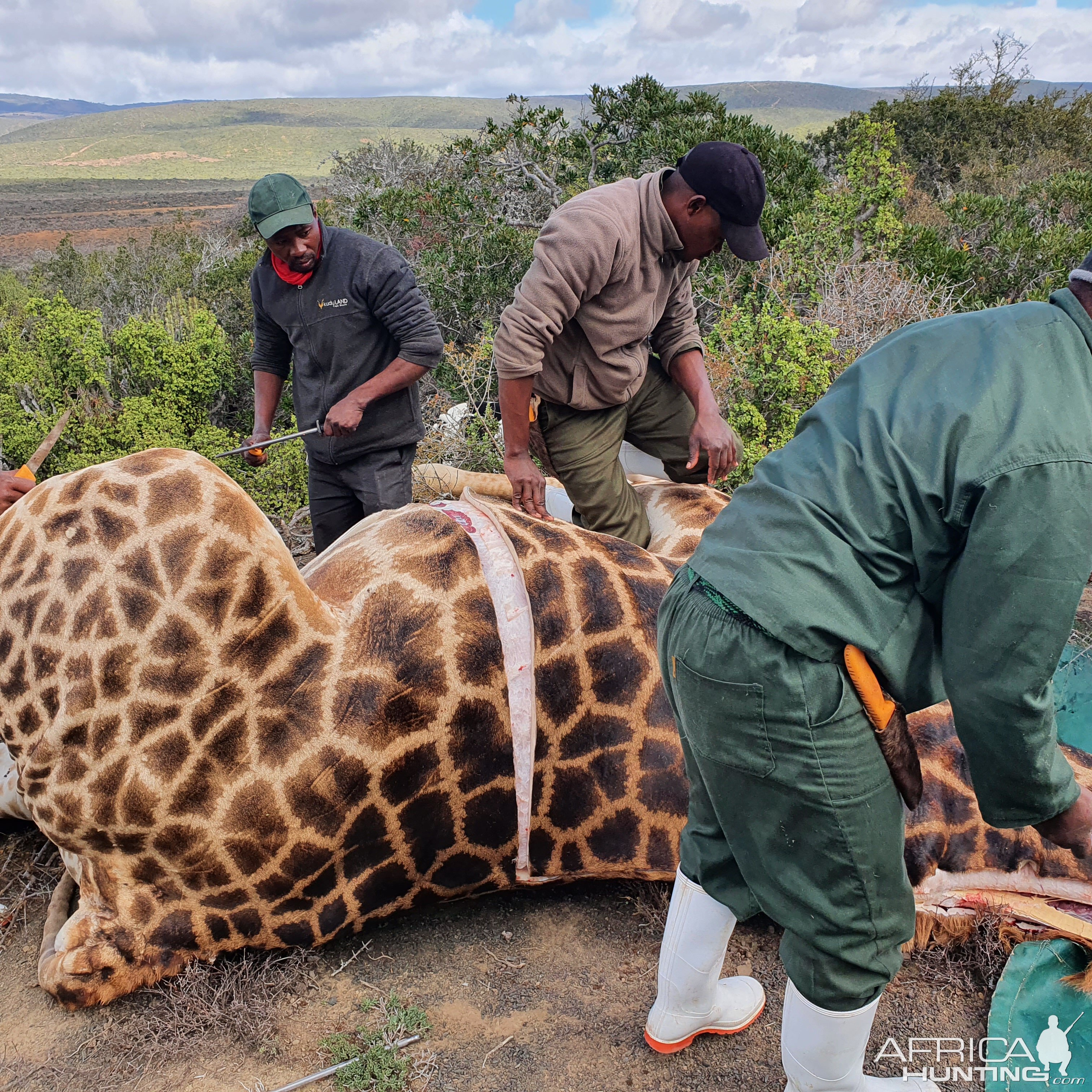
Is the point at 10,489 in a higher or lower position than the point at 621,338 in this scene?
lower

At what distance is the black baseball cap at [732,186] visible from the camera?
10.1 ft

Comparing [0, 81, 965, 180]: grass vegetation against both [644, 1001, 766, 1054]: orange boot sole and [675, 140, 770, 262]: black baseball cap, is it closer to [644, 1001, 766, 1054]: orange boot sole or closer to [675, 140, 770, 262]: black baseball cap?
[675, 140, 770, 262]: black baseball cap

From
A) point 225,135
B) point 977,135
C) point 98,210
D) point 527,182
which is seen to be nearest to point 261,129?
point 225,135

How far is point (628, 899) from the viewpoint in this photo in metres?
2.96

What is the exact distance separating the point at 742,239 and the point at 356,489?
1.92 metres

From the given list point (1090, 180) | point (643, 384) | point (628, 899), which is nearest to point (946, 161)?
point (1090, 180)

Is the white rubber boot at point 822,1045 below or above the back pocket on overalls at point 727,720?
below

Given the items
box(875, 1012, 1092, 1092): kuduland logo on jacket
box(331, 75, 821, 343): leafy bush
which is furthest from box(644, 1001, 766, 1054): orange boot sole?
box(331, 75, 821, 343): leafy bush

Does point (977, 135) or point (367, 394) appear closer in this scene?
point (367, 394)

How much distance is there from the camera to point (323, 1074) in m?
2.40

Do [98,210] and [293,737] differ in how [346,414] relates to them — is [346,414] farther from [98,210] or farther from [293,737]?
[98,210]

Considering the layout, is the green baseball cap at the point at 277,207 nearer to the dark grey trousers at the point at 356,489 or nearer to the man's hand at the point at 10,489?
the dark grey trousers at the point at 356,489

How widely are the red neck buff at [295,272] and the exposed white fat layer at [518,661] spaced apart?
1.63 meters

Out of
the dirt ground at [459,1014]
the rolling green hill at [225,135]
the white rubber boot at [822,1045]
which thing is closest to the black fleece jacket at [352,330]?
the dirt ground at [459,1014]
